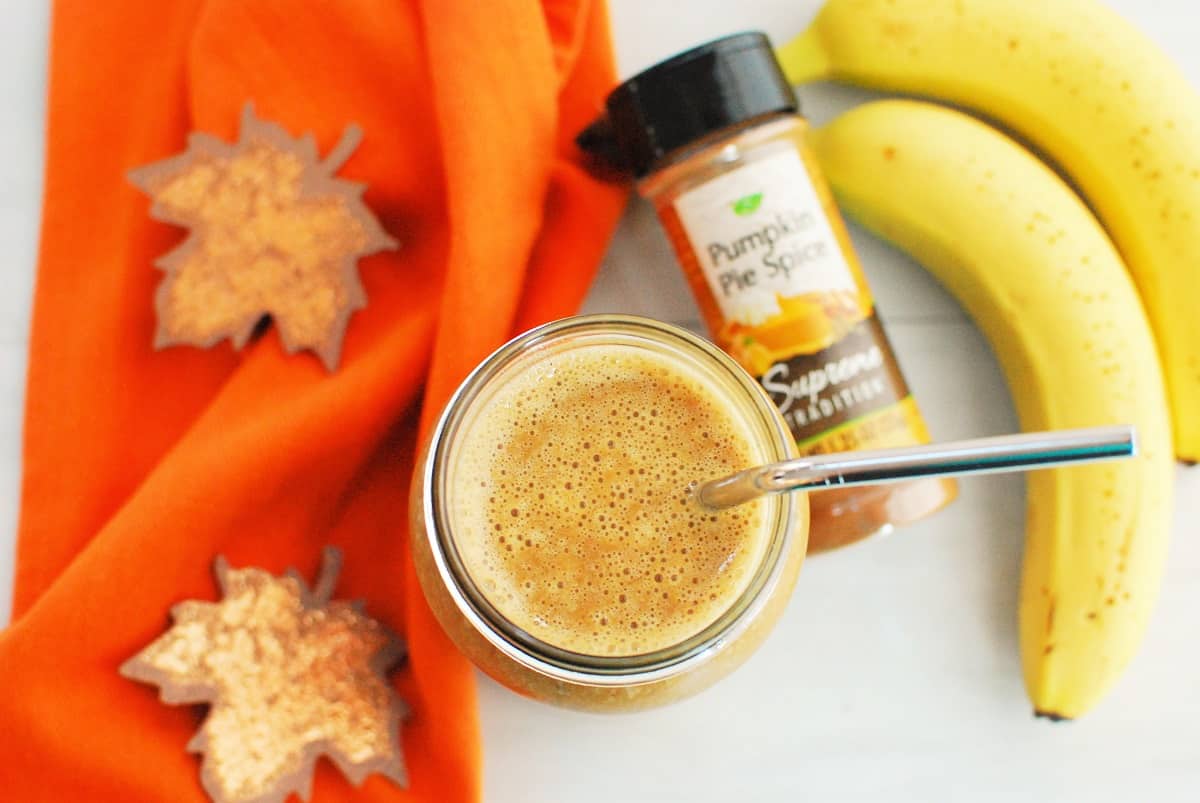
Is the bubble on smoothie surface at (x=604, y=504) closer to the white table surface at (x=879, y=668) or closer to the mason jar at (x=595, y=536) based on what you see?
the mason jar at (x=595, y=536)

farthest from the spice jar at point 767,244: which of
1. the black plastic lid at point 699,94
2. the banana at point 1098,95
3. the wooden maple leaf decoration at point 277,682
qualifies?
the wooden maple leaf decoration at point 277,682

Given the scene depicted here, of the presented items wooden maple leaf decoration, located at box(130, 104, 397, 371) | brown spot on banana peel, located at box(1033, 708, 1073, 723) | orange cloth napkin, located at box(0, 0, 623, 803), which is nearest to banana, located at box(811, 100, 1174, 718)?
brown spot on banana peel, located at box(1033, 708, 1073, 723)

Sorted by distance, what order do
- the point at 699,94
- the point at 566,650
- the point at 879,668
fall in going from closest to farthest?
the point at 566,650, the point at 699,94, the point at 879,668

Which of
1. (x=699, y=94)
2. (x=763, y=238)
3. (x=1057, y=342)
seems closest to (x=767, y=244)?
(x=763, y=238)

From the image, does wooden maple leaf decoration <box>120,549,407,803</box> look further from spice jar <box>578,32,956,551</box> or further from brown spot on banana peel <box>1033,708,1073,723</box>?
brown spot on banana peel <box>1033,708,1073,723</box>

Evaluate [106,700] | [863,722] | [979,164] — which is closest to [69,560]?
[106,700]

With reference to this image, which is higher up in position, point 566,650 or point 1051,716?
point 566,650

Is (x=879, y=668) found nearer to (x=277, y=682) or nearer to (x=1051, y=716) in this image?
(x=1051, y=716)
